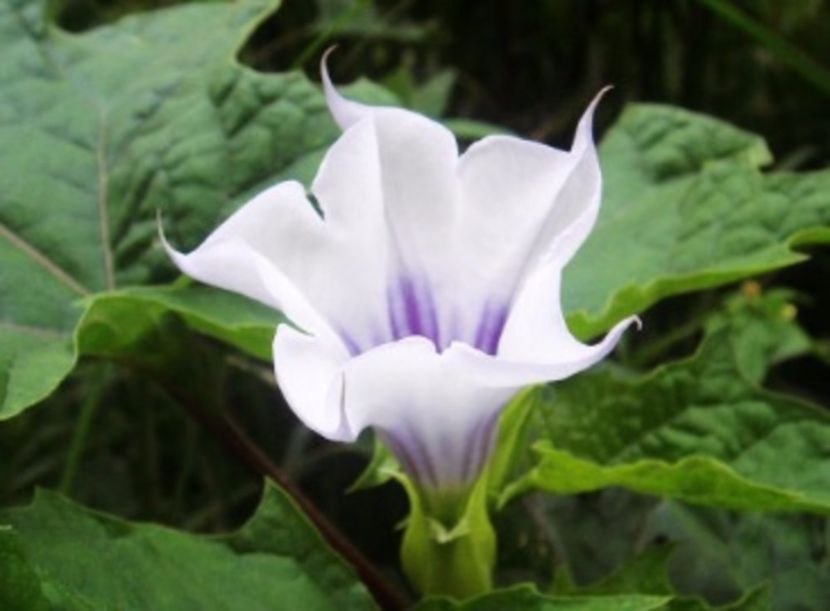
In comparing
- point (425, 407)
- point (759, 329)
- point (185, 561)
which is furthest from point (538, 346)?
point (759, 329)

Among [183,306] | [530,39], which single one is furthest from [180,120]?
[530,39]

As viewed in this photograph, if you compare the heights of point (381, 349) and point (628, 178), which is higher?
point (381, 349)

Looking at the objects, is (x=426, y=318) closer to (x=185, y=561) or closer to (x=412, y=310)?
(x=412, y=310)

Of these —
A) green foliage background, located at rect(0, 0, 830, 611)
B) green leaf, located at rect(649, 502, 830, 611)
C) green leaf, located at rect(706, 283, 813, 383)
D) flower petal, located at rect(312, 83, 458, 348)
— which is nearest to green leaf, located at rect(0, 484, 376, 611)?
green foliage background, located at rect(0, 0, 830, 611)

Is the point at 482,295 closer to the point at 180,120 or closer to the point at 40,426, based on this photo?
the point at 180,120

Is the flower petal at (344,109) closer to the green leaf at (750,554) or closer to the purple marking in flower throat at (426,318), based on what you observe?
the purple marking in flower throat at (426,318)

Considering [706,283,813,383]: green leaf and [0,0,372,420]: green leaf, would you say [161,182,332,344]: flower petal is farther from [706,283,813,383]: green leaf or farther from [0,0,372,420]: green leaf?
[706,283,813,383]: green leaf
